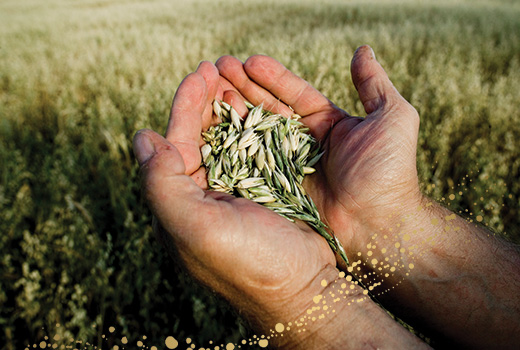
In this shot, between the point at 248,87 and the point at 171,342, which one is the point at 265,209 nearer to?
the point at 171,342

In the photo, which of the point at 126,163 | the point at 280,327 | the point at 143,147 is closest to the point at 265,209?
the point at 280,327

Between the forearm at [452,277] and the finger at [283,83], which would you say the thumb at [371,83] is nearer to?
the finger at [283,83]

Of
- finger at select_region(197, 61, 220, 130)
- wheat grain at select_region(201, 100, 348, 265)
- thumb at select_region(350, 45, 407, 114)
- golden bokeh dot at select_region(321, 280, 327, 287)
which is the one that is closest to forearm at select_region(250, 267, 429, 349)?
golden bokeh dot at select_region(321, 280, 327, 287)

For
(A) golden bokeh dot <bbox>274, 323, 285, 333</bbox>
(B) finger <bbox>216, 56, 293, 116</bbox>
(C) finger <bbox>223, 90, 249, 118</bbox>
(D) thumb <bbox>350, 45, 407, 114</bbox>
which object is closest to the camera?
(A) golden bokeh dot <bbox>274, 323, 285, 333</bbox>

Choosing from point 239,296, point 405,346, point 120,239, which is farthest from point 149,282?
point 405,346

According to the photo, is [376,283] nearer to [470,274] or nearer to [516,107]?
[470,274]

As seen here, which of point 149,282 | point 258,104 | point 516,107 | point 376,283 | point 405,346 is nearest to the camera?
point 405,346

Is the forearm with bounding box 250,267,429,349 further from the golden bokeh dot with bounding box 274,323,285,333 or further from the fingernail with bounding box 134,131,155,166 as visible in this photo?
the fingernail with bounding box 134,131,155,166
